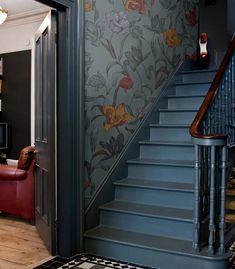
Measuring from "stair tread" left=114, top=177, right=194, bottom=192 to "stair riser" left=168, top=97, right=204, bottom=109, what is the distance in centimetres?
125

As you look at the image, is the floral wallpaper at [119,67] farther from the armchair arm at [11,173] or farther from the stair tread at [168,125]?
the armchair arm at [11,173]

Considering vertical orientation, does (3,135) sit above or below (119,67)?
below

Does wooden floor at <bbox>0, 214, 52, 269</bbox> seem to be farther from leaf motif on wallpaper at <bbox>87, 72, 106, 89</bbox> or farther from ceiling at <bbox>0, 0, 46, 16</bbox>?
ceiling at <bbox>0, 0, 46, 16</bbox>

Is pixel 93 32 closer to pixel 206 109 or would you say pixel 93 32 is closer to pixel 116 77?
pixel 116 77

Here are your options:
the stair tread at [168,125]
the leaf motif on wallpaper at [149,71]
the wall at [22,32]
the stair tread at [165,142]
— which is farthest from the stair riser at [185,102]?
the wall at [22,32]

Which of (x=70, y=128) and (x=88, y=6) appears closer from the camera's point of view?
(x=70, y=128)

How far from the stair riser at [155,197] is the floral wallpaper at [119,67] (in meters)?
0.27

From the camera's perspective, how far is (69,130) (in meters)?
2.79

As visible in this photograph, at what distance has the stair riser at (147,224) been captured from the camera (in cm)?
277

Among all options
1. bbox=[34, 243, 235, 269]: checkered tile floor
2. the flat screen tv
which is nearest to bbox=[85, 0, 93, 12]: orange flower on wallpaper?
bbox=[34, 243, 235, 269]: checkered tile floor

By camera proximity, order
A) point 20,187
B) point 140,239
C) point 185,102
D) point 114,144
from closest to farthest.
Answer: point 140,239, point 114,144, point 20,187, point 185,102

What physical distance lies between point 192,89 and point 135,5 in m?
1.35

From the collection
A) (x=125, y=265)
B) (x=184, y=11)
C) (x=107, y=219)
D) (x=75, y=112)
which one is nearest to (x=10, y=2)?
(x=184, y=11)

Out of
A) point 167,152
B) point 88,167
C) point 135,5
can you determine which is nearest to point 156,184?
point 167,152
